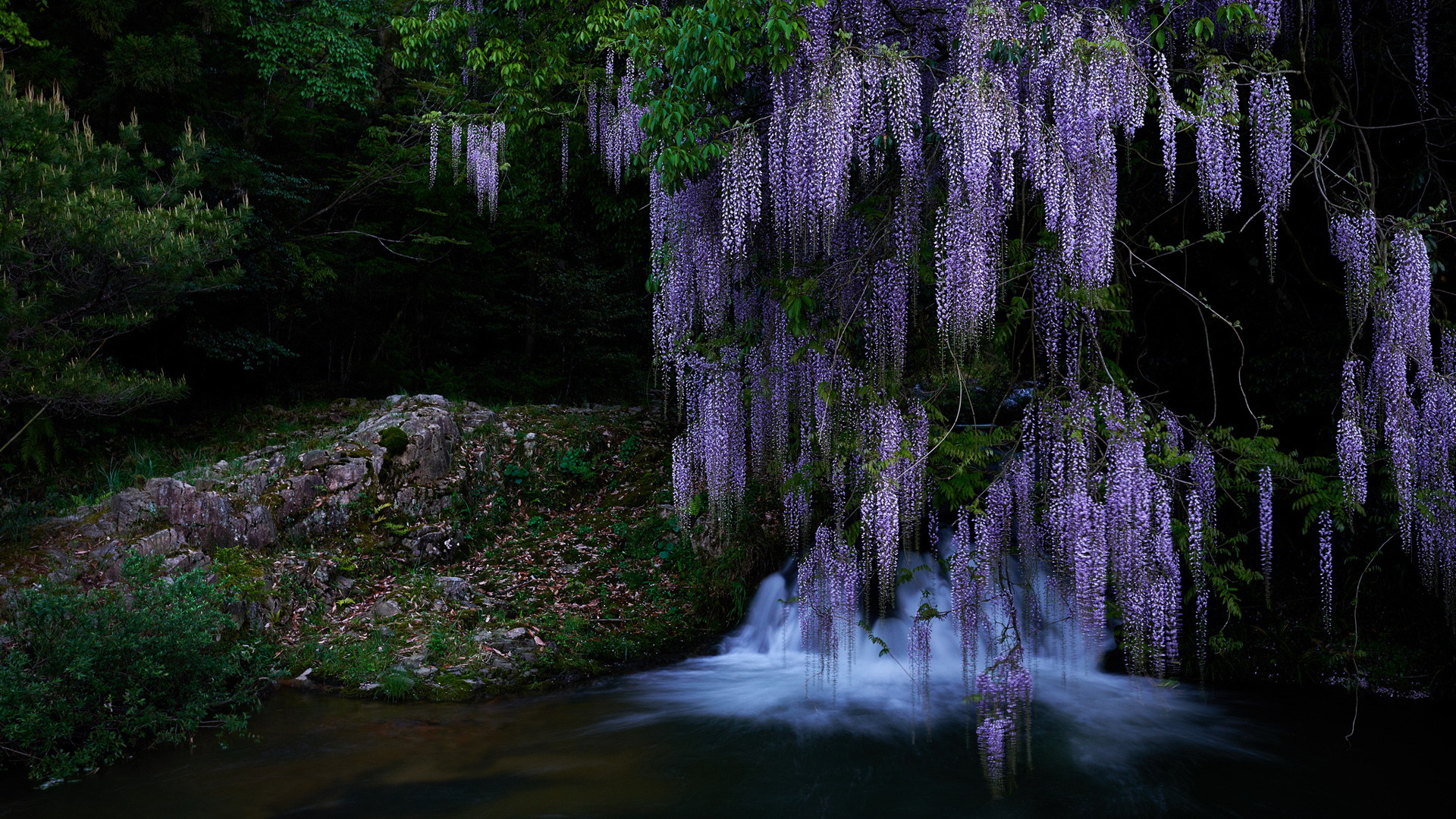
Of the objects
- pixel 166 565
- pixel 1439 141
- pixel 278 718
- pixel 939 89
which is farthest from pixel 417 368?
pixel 1439 141

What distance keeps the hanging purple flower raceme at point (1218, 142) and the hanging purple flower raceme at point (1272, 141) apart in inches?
5.9

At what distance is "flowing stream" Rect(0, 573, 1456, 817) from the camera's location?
449 cm

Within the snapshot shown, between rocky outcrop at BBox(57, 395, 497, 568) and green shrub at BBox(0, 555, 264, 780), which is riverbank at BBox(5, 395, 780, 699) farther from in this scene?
green shrub at BBox(0, 555, 264, 780)

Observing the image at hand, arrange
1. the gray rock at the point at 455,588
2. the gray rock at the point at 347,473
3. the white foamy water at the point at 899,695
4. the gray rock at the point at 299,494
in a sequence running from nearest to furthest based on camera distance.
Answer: the white foamy water at the point at 899,695 < the gray rock at the point at 455,588 < the gray rock at the point at 299,494 < the gray rock at the point at 347,473

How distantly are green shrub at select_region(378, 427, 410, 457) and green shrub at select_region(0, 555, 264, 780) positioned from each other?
2.99 meters

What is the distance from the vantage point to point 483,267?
1555 cm

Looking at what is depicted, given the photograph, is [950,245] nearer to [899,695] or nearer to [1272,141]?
[1272,141]

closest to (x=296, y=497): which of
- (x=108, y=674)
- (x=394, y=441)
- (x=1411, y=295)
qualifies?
(x=394, y=441)

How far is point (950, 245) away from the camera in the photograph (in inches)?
175

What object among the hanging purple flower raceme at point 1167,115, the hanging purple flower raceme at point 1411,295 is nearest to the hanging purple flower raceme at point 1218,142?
the hanging purple flower raceme at point 1167,115

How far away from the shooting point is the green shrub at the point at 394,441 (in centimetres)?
854

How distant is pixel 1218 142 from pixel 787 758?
4.16 meters

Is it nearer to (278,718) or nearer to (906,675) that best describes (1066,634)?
(906,675)

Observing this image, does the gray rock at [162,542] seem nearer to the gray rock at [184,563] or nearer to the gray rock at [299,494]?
the gray rock at [184,563]
